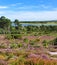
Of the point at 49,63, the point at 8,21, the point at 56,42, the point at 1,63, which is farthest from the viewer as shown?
the point at 8,21

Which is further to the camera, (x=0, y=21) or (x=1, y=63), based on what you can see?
(x=0, y=21)

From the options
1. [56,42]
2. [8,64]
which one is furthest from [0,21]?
[8,64]

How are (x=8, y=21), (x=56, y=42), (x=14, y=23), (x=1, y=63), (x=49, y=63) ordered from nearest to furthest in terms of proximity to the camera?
(x=49, y=63)
(x=1, y=63)
(x=56, y=42)
(x=8, y=21)
(x=14, y=23)

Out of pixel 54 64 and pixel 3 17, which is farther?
pixel 3 17

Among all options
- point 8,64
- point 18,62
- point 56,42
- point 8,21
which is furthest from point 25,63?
point 8,21

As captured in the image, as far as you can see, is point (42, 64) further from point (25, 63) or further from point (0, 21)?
point (0, 21)

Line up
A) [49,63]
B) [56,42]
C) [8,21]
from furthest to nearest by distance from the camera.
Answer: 1. [8,21]
2. [56,42]
3. [49,63]

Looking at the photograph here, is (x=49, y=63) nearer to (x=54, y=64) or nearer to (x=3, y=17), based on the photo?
(x=54, y=64)

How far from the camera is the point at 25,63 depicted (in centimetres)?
1195

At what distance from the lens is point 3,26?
82.9 meters

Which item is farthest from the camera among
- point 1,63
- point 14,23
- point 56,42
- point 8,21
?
point 14,23

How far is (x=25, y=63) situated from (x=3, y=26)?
7142 centimetres

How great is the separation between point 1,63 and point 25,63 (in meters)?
1.09

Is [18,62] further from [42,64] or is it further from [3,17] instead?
[3,17]
